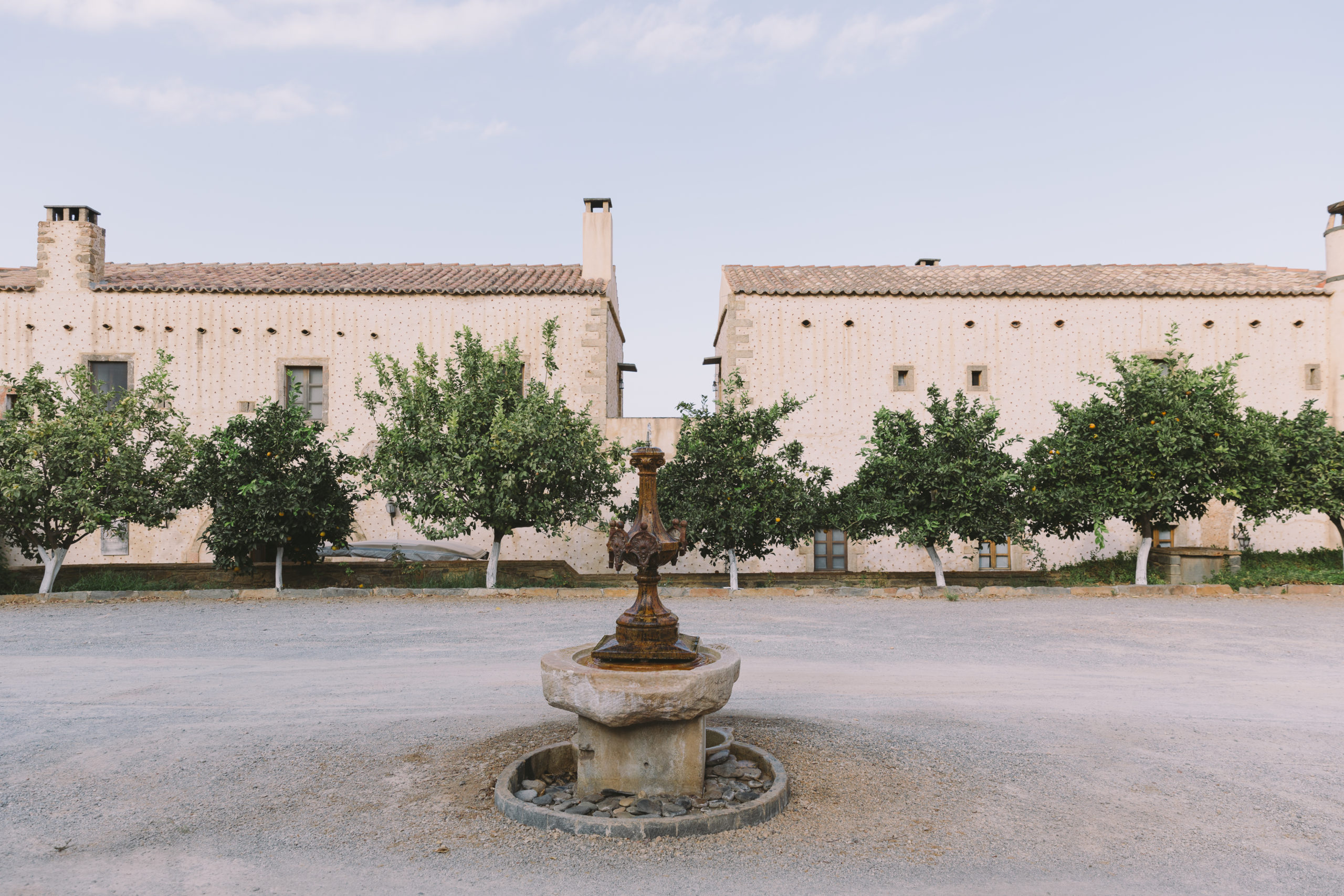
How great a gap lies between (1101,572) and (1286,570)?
10.5 ft

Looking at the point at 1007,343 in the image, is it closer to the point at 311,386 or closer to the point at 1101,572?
the point at 1101,572

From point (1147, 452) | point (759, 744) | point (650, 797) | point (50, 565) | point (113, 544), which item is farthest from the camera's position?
point (113, 544)

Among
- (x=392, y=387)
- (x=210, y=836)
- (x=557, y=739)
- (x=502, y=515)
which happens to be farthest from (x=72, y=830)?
(x=392, y=387)

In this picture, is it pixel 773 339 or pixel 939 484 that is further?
pixel 773 339

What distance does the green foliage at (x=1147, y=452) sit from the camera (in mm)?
14414

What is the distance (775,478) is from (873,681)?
7473 mm

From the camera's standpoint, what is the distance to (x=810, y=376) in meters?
19.2

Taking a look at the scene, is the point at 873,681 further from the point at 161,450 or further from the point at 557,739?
the point at 161,450

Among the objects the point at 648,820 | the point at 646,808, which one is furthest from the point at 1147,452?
the point at 648,820

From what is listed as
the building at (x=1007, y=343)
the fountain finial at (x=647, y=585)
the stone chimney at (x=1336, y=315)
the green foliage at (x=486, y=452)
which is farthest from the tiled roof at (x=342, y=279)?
the stone chimney at (x=1336, y=315)

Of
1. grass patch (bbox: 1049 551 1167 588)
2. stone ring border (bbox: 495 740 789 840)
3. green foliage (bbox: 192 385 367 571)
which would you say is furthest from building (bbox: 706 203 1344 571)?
stone ring border (bbox: 495 740 789 840)

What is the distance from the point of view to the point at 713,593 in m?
14.7

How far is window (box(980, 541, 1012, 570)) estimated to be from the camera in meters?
18.9

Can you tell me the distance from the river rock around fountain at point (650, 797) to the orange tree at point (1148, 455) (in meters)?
11.9
